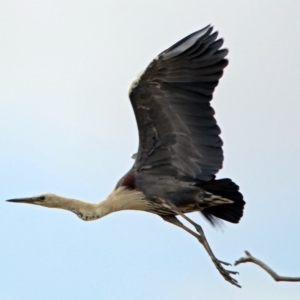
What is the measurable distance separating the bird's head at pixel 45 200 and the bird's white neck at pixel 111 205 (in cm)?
18

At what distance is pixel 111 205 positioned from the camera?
41.3ft

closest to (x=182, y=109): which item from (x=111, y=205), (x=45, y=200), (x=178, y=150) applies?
(x=178, y=150)

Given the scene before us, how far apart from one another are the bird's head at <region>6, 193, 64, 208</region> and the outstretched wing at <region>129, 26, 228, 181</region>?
53.6 inches

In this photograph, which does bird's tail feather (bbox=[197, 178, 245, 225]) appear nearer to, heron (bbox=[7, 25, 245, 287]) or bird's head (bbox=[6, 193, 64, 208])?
heron (bbox=[7, 25, 245, 287])

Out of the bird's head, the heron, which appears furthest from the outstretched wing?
the bird's head

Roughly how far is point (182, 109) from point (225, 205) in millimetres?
1594

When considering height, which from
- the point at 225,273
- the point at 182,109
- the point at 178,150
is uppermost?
the point at 182,109

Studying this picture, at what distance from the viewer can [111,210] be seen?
12617 mm

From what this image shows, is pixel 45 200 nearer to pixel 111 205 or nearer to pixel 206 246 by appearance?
pixel 111 205

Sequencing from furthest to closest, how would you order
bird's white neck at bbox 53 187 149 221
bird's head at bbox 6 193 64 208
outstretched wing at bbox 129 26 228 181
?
bird's head at bbox 6 193 64 208, bird's white neck at bbox 53 187 149 221, outstretched wing at bbox 129 26 228 181

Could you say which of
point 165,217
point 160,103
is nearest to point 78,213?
point 165,217

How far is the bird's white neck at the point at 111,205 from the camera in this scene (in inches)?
492

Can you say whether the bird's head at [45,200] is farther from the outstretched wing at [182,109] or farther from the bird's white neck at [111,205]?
the outstretched wing at [182,109]

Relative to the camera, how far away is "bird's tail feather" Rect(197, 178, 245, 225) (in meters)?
12.2
